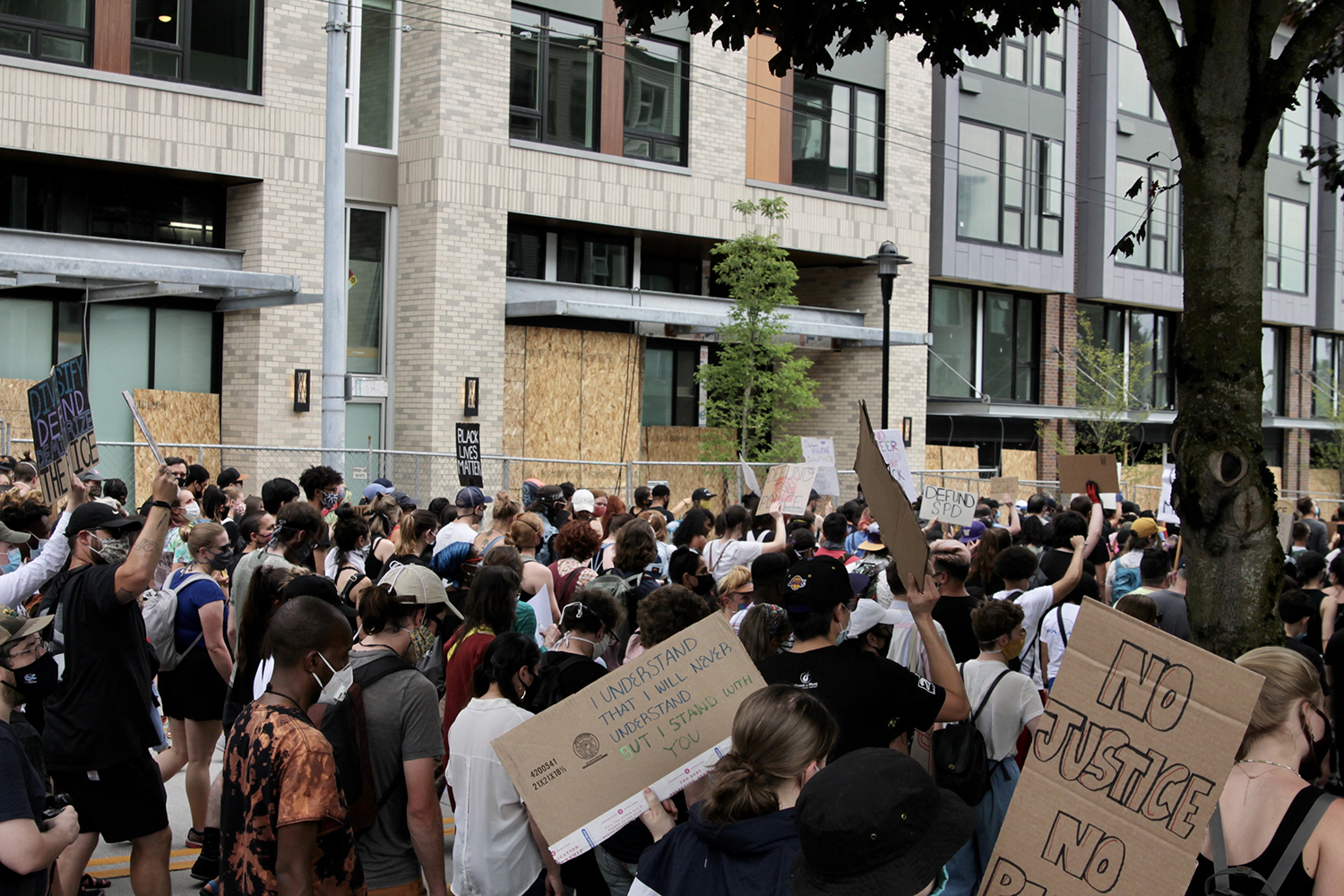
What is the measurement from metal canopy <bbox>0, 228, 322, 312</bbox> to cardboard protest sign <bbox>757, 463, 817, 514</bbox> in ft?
29.0

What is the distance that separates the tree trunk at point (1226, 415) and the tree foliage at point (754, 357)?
18399 millimetres

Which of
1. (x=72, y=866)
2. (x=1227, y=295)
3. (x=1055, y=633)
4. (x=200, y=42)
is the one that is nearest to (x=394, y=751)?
(x=72, y=866)

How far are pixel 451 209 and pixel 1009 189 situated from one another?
15.9 meters

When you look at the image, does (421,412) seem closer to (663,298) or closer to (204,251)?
(204,251)

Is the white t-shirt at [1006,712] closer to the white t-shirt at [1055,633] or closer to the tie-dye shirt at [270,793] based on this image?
the white t-shirt at [1055,633]

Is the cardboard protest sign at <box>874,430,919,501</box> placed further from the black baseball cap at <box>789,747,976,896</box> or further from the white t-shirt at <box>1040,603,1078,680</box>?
the black baseball cap at <box>789,747,976,896</box>

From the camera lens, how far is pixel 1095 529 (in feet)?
34.2

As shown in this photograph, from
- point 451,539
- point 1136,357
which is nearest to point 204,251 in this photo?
point 451,539

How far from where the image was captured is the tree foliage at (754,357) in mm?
23438

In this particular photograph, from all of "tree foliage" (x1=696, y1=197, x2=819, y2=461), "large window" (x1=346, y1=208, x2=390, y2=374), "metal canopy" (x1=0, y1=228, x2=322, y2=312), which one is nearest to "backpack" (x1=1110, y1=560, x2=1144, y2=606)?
"metal canopy" (x1=0, y1=228, x2=322, y2=312)

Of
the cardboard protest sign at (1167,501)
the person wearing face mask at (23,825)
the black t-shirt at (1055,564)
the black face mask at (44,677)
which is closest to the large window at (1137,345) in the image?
the cardboard protest sign at (1167,501)

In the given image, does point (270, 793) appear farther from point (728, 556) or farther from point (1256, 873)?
point (728, 556)

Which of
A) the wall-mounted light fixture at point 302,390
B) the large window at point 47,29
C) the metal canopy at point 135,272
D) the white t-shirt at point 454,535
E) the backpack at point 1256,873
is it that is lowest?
the backpack at point 1256,873

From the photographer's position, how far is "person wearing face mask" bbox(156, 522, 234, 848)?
6.66 meters
